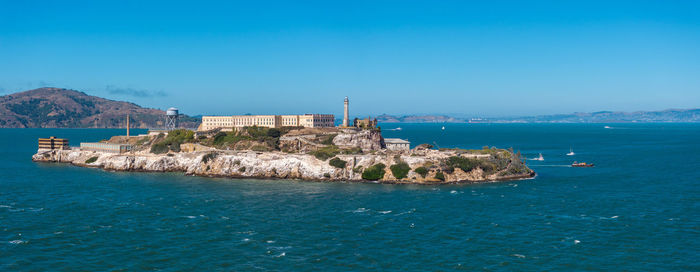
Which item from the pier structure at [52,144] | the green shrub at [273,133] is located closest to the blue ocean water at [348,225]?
the green shrub at [273,133]

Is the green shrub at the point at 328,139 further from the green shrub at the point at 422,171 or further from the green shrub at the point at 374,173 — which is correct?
the green shrub at the point at 422,171

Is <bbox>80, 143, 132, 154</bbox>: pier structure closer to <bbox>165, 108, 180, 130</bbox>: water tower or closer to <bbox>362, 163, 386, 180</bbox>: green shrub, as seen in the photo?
<bbox>165, 108, 180, 130</bbox>: water tower

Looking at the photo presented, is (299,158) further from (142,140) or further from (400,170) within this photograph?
(142,140)

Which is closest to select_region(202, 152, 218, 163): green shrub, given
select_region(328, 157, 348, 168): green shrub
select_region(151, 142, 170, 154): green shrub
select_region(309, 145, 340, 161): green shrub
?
select_region(151, 142, 170, 154): green shrub

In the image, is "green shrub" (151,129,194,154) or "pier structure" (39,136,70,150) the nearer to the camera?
"green shrub" (151,129,194,154)

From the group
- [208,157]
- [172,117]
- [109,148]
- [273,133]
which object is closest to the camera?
[208,157]

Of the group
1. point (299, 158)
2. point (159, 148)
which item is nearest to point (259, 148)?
point (299, 158)
